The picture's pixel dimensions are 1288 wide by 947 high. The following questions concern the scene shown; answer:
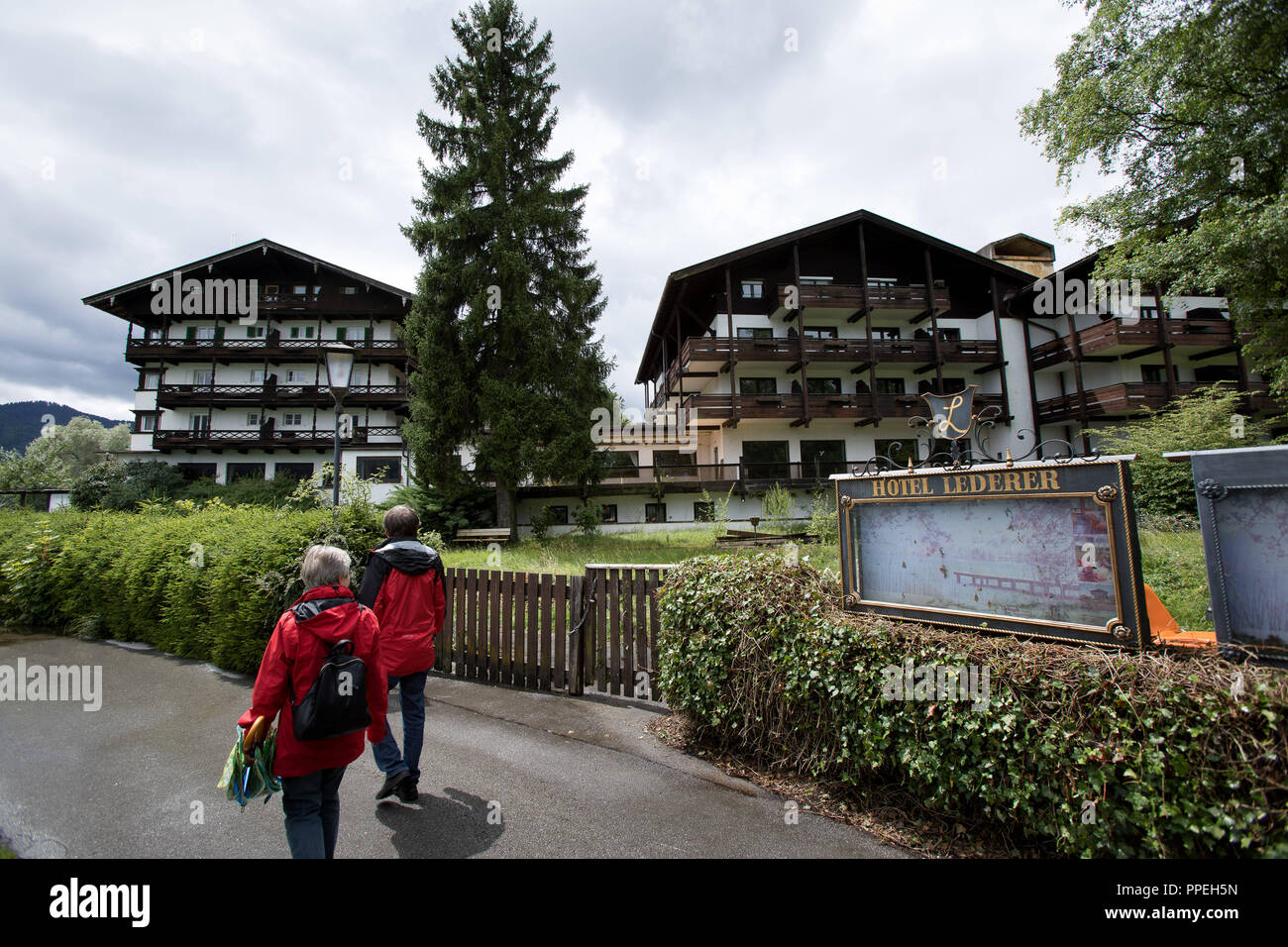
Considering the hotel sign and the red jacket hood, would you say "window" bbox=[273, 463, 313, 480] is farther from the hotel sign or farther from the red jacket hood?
the hotel sign

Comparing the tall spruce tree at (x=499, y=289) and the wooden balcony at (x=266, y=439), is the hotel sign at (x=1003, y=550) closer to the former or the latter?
the tall spruce tree at (x=499, y=289)

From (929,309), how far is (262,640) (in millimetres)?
31220

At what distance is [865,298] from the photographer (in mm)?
27734

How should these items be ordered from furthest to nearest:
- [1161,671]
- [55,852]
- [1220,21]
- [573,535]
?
[573,535]
[1220,21]
[55,852]
[1161,671]

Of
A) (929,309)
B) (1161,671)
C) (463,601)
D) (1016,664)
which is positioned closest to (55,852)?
(463,601)

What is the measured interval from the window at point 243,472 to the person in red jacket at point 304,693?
36.4m

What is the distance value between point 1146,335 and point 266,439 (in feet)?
158

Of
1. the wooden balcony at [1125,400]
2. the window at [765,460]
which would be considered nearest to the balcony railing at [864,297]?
the window at [765,460]

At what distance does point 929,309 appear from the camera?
1122 inches

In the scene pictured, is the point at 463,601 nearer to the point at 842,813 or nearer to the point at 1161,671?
the point at 842,813

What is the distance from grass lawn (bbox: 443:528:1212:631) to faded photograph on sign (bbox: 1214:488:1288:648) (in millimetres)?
3156

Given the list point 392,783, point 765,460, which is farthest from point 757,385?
point 392,783

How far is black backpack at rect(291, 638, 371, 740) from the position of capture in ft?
8.86

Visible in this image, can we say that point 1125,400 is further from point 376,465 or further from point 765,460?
point 376,465
